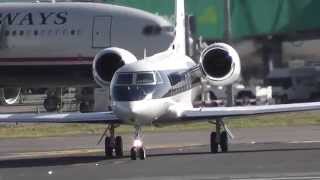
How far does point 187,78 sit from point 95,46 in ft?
42.5

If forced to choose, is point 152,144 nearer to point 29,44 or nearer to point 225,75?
point 225,75

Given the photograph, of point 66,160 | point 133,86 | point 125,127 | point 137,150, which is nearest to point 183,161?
point 137,150

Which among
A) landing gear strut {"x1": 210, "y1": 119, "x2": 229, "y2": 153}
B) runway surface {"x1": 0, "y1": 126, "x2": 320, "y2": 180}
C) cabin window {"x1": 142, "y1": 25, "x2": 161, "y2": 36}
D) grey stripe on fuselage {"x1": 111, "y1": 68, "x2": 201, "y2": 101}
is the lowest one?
runway surface {"x1": 0, "y1": 126, "x2": 320, "y2": 180}

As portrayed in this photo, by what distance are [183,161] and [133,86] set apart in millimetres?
2171

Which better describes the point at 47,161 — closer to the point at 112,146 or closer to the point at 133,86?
the point at 112,146

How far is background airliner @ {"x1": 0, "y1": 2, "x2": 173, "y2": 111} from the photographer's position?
126 feet

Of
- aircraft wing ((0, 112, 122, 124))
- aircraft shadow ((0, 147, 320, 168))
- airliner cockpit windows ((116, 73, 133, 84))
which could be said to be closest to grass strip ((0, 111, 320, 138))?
aircraft shadow ((0, 147, 320, 168))

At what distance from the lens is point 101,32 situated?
38.7 metres

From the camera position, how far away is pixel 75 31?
1556 inches

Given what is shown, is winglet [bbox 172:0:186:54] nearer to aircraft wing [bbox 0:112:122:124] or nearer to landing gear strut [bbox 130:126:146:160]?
aircraft wing [bbox 0:112:122:124]

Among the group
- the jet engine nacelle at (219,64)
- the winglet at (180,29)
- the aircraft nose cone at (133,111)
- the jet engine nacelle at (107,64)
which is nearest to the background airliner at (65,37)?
the winglet at (180,29)

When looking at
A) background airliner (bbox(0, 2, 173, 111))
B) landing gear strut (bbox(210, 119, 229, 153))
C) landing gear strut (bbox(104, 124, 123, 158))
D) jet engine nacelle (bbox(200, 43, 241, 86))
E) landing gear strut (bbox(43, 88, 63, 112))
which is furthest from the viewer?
landing gear strut (bbox(43, 88, 63, 112))

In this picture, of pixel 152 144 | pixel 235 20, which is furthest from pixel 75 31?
pixel 235 20

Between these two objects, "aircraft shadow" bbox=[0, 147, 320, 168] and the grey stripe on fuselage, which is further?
"aircraft shadow" bbox=[0, 147, 320, 168]
